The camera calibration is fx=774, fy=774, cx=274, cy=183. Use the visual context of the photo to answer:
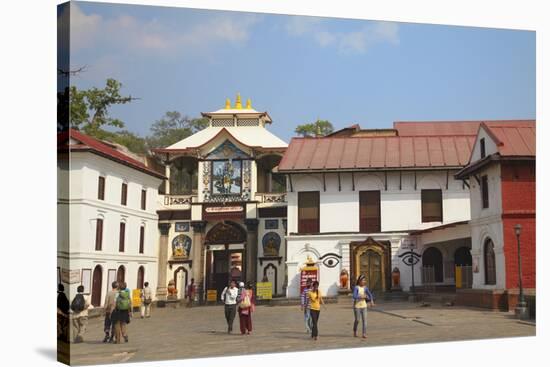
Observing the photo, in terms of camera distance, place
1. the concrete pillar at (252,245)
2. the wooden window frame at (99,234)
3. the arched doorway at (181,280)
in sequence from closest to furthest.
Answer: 1. the wooden window frame at (99,234)
2. the arched doorway at (181,280)
3. the concrete pillar at (252,245)

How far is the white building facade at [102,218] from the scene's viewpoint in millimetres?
15289

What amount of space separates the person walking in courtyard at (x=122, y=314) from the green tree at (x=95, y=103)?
3.47 m

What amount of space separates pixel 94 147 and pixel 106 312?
342cm

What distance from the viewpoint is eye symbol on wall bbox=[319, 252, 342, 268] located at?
70.8 ft

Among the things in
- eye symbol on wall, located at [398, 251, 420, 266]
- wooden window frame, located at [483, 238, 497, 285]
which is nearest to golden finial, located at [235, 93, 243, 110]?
eye symbol on wall, located at [398, 251, 420, 266]

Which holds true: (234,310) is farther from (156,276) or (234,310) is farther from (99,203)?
(99,203)

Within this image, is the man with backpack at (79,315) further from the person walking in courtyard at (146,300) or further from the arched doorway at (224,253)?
the arched doorway at (224,253)

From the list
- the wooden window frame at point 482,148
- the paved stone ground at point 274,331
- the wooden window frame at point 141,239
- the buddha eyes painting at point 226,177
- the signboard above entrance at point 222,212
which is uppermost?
the wooden window frame at point 482,148

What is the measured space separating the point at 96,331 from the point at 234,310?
327 cm

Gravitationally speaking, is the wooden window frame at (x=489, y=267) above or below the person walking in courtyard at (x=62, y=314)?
above

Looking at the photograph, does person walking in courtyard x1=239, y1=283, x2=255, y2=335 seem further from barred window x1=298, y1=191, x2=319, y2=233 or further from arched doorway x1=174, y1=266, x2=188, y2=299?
barred window x1=298, y1=191, x2=319, y2=233

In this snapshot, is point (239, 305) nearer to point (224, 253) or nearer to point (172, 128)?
point (224, 253)

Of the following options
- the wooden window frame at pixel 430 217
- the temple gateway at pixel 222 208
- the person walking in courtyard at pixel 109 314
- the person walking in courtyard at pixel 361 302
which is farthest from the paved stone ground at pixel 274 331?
the wooden window frame at pixel 430 217

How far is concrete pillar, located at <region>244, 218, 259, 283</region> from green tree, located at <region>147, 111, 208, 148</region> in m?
3.06
